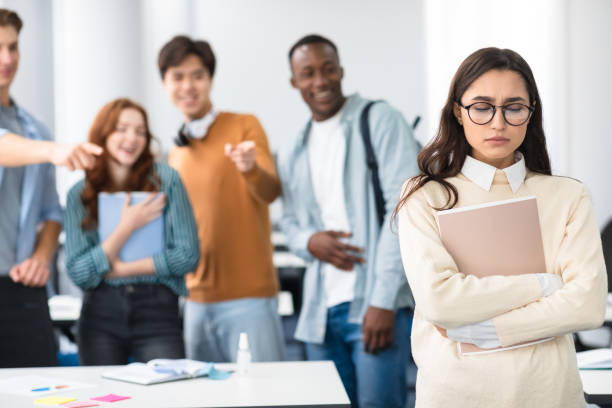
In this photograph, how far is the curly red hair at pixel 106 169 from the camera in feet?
9.25

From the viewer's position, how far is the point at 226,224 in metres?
3.02

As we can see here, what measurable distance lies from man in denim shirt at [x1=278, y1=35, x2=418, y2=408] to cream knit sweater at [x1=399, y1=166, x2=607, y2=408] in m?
0.85

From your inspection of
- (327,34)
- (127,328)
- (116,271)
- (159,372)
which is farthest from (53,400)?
(327,34)

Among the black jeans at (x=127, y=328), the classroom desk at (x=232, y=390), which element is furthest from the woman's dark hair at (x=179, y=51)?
the classroom desk at (x=232, y=390)

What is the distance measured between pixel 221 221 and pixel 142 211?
385 millimetres

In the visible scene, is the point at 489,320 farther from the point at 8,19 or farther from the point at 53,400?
the point at 8,19

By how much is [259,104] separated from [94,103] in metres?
2.51

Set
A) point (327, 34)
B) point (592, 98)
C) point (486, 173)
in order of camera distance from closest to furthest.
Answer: point (486, 173)
point (592, 98)
point (327, 34)

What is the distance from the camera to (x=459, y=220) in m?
1.71

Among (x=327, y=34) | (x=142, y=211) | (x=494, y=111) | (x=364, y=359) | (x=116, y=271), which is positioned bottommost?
(x=364, y=359)

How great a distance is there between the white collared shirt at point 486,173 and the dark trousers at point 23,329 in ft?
6.03

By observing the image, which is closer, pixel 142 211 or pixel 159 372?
pixel 159 372

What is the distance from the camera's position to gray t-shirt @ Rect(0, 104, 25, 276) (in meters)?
2.79

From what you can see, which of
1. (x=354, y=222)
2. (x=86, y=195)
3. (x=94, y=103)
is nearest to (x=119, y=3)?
(x=94, y=103)
